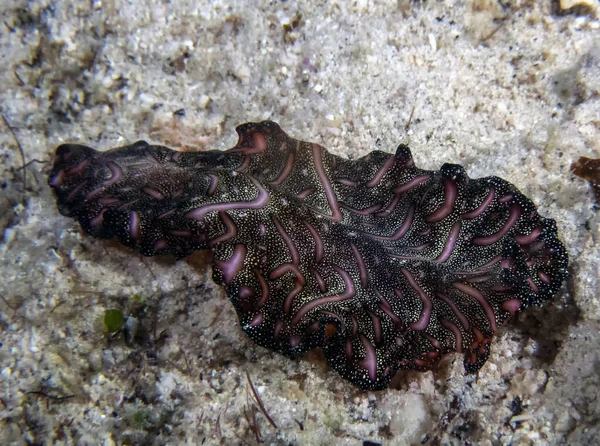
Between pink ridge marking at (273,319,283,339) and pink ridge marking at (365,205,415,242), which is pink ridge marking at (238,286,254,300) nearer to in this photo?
pink ridge marking at (273,319,283,339)

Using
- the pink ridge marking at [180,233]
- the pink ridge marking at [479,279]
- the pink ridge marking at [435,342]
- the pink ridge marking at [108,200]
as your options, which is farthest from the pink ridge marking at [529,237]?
the pink ridge marking at [108,200]

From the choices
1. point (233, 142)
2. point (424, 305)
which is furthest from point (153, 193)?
point (424, 305)

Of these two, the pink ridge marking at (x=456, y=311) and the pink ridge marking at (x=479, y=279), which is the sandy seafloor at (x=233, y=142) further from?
the pink ridge marking at (x=479, y=279)

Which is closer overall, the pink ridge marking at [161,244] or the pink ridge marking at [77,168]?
the pink ridge marking at [161,244]

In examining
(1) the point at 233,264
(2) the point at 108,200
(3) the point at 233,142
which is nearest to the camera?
(1) the point at 233,264

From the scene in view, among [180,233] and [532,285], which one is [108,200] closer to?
[180,233]

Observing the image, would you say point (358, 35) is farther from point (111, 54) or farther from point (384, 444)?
point (384, 444)
